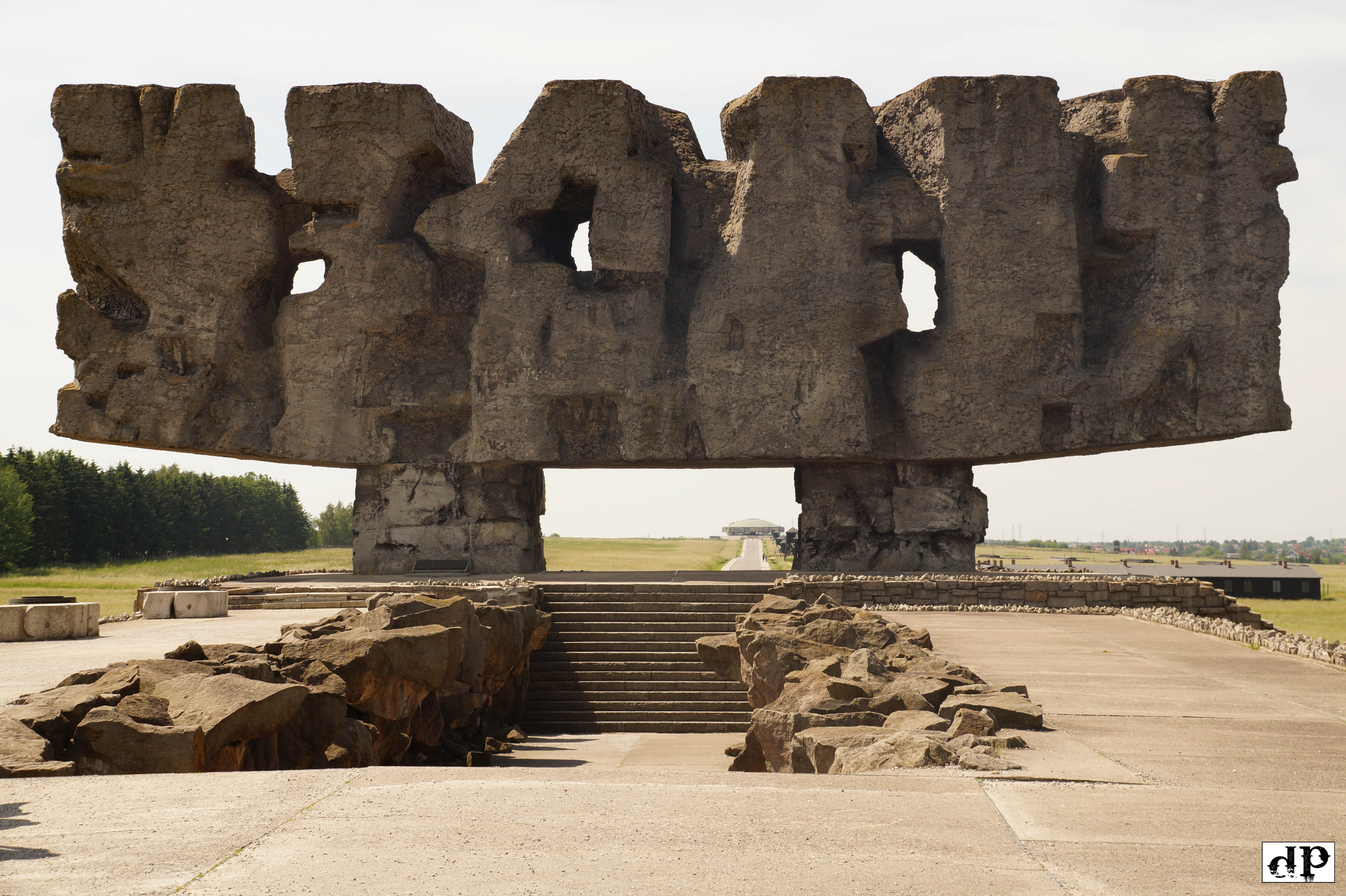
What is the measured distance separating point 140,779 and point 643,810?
241 cm

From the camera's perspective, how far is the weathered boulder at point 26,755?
5219 mm

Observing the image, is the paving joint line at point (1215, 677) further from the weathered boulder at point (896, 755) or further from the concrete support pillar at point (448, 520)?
the concrete support pillar at point (448, 520)

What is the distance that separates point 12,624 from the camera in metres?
12.2

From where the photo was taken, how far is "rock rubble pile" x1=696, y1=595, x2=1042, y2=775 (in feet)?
19.5

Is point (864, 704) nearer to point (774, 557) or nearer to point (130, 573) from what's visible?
point (130, 573)

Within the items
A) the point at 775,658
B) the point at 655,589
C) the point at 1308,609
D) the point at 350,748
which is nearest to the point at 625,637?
the point at 655,589

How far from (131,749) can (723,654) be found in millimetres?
8165

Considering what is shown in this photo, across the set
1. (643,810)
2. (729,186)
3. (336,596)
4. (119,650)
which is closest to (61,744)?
(643,810)

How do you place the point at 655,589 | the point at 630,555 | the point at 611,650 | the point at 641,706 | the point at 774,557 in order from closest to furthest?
the point at 641,706, the point at 611,650, the point at 655,589, the point at 630,555, the point at 774,557

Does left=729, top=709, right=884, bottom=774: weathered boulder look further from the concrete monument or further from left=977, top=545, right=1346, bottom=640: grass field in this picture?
the concrete monument

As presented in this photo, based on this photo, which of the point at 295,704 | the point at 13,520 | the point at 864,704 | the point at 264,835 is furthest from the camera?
the point at 13,520

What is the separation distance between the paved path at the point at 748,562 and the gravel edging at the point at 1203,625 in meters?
5.47

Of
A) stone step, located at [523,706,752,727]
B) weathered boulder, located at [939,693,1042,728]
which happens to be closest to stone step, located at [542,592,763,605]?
stone step, located at [523,706,752,727]

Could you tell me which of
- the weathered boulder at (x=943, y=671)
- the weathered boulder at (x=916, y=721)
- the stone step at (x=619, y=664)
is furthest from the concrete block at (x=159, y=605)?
the weathered boulder at (x=916, y=721)
